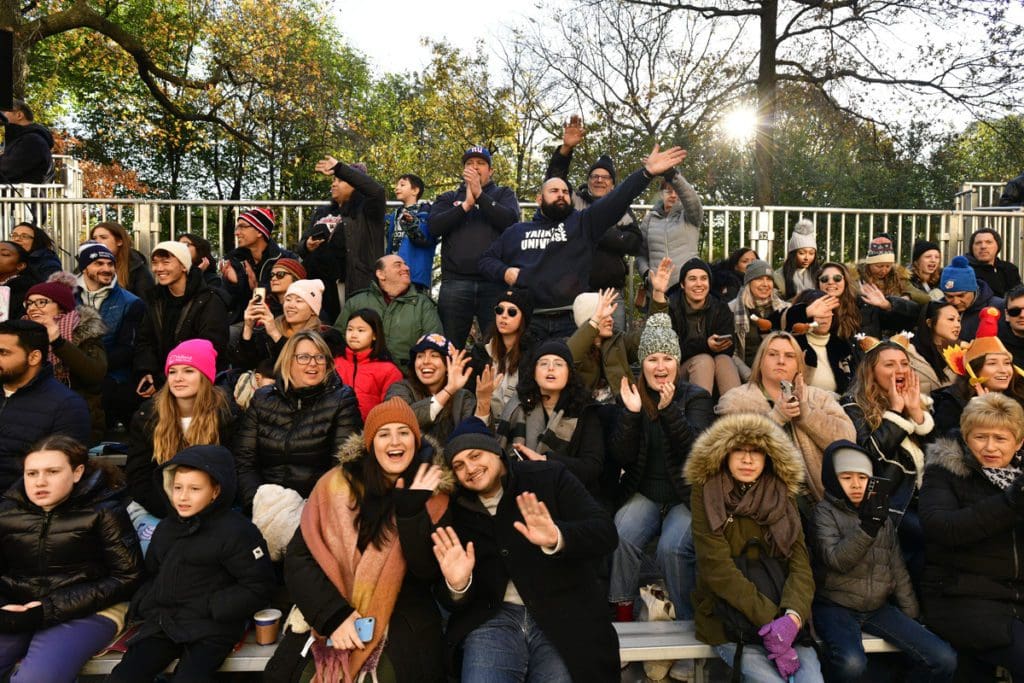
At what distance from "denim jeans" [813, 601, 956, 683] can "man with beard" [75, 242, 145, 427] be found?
498 centimetres

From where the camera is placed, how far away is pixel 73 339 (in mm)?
5730

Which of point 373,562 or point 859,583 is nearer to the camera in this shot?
point 373,562

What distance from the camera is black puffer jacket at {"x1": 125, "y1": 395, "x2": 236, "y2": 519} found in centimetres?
456

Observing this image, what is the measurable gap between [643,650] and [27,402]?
3.68 metres

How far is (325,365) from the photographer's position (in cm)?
485

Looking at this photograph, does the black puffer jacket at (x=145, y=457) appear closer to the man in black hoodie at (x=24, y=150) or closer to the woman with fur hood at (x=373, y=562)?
the woman with fur hood at (x=373, y=562)

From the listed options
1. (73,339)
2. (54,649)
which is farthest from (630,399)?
(73,339)

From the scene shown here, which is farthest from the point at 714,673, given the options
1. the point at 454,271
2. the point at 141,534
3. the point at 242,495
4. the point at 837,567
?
the point at 454,271

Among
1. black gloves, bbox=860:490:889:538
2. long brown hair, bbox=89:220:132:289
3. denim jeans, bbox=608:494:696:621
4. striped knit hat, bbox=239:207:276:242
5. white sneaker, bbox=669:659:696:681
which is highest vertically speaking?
striped knit hat, bbox=239:207:276:242

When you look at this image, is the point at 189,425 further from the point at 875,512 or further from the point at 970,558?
the point at 970,558

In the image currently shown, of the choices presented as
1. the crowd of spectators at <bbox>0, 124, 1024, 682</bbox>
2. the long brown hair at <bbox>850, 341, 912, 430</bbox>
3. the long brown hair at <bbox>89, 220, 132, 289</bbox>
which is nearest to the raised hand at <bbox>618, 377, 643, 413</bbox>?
the crowd of spectators at <bbox>0, 124, 1024, 682</bbox>

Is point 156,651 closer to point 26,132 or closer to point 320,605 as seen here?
point 320,605

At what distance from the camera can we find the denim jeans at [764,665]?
3750 millimetres

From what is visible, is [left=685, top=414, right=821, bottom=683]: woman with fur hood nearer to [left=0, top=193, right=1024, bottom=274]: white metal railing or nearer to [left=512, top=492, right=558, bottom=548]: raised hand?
[left=512, top=492, right=558, bottom=548]: raised hand
